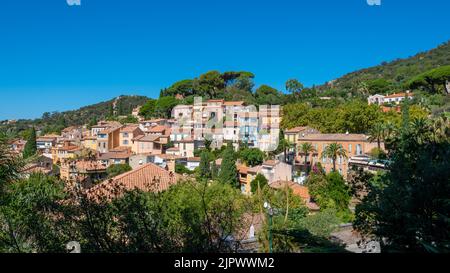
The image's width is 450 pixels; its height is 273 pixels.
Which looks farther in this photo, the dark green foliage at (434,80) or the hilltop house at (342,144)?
the dark green foliage at (434,80)

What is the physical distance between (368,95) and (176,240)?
200 feet

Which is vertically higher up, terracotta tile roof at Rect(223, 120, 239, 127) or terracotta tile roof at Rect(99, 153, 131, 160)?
terracotta tile roof at Rect(223, 120, 239, 127)

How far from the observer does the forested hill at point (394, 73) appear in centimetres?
6303

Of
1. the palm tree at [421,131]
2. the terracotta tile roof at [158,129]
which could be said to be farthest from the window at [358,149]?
the palm tree at [421,131]

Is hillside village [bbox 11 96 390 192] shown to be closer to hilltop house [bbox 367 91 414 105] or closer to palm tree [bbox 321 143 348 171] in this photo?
palm tree [bbox 321 143 348 171]

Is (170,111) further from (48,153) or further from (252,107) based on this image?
(48,153)

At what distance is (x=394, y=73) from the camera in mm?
82125

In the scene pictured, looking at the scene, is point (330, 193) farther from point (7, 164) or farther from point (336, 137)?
point (7, 164)

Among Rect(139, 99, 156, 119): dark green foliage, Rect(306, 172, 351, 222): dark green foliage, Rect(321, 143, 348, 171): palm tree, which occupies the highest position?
Rect(139, 99, 156, 119): dark green foliage

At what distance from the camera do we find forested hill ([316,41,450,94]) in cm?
6303

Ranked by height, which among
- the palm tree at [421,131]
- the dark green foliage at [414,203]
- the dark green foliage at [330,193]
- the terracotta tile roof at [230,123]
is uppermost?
the terracotta tile roof at [230,123]

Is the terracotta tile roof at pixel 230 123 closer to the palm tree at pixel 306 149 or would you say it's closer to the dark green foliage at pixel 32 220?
the palm tree at pixel 306 149

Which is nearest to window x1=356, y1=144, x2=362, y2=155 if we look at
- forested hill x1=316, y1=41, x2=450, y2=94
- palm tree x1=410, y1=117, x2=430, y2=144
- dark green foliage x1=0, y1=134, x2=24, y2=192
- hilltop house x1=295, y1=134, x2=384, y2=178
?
hilltop house x1=295, y1=134, x2=384, y2=178

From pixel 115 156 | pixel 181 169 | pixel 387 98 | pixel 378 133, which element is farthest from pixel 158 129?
pixel 387 98
